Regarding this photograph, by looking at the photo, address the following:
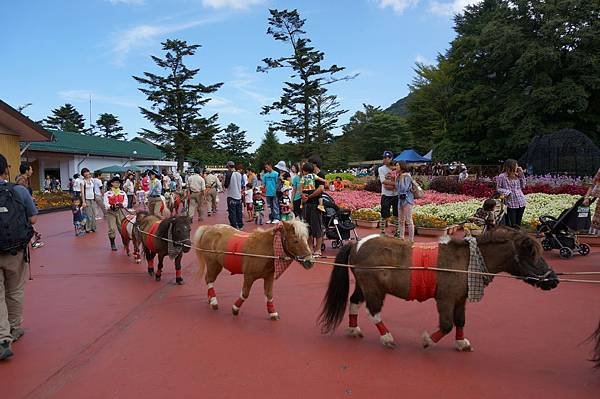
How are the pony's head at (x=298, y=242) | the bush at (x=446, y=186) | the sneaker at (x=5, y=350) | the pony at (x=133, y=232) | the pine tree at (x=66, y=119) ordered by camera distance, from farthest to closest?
the pine tree at (x=66, y=119), the bush at (x=446, y=186), the pony at (x=133, y=232), the pony's head at (x=298, y=242), the sneaker at (x=5, y=350)

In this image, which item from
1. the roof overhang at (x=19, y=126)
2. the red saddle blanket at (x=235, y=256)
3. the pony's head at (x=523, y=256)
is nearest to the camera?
the pony's head at (x=523, y=256)

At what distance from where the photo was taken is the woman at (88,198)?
37.6ft

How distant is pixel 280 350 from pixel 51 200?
2163cm

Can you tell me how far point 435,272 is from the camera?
3900 mm

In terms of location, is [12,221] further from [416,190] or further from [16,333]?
[416,190]

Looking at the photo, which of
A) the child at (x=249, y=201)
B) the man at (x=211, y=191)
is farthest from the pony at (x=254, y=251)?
the man at (x=211, y=191)

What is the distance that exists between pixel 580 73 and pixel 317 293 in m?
28.4

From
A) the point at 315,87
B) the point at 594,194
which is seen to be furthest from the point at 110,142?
the point at 594,194

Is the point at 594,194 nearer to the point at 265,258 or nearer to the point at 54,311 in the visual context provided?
the point at 265,258

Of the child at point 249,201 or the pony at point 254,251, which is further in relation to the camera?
the child at point 249,201

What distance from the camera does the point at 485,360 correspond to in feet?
12.6

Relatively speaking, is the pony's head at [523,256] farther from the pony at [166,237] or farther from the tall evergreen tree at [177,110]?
the tall evergreen tree at [177,110]

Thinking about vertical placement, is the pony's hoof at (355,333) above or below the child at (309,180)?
below

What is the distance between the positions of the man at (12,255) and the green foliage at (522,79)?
29.1 metres
